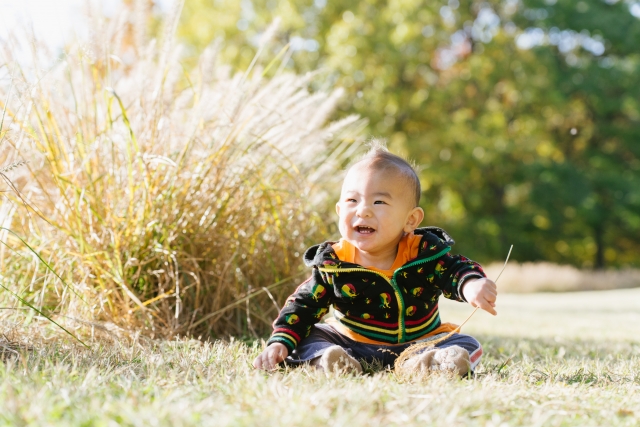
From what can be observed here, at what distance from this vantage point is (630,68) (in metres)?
16.7

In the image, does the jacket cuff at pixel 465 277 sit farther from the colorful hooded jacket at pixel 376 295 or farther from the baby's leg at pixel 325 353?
the baby's leg at pixel 325 353

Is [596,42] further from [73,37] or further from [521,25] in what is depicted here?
[73,37]

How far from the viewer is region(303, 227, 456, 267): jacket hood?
2238mm

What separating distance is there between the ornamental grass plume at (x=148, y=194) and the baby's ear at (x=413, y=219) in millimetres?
699

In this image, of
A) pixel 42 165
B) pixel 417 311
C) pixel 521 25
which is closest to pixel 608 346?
pixel 417 311

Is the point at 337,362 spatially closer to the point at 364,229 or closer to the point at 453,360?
the point at 453,360

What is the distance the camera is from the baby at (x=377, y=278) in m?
2.18

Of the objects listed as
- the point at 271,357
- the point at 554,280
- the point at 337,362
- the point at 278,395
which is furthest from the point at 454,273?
the point at 554,280

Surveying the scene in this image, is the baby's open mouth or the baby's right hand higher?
the baby's open mouth

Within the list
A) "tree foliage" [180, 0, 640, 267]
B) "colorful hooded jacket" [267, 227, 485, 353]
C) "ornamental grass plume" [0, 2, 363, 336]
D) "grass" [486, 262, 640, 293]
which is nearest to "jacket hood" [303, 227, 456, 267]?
"colorful hooded jacket" [267, 227, 485, 353]

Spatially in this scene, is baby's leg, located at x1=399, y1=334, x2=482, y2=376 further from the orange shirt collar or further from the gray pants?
the orange shirt collar

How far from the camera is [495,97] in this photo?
55.9 ft

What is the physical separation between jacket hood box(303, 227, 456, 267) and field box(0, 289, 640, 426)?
0.36 meters

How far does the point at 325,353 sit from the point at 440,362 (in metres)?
0.32
